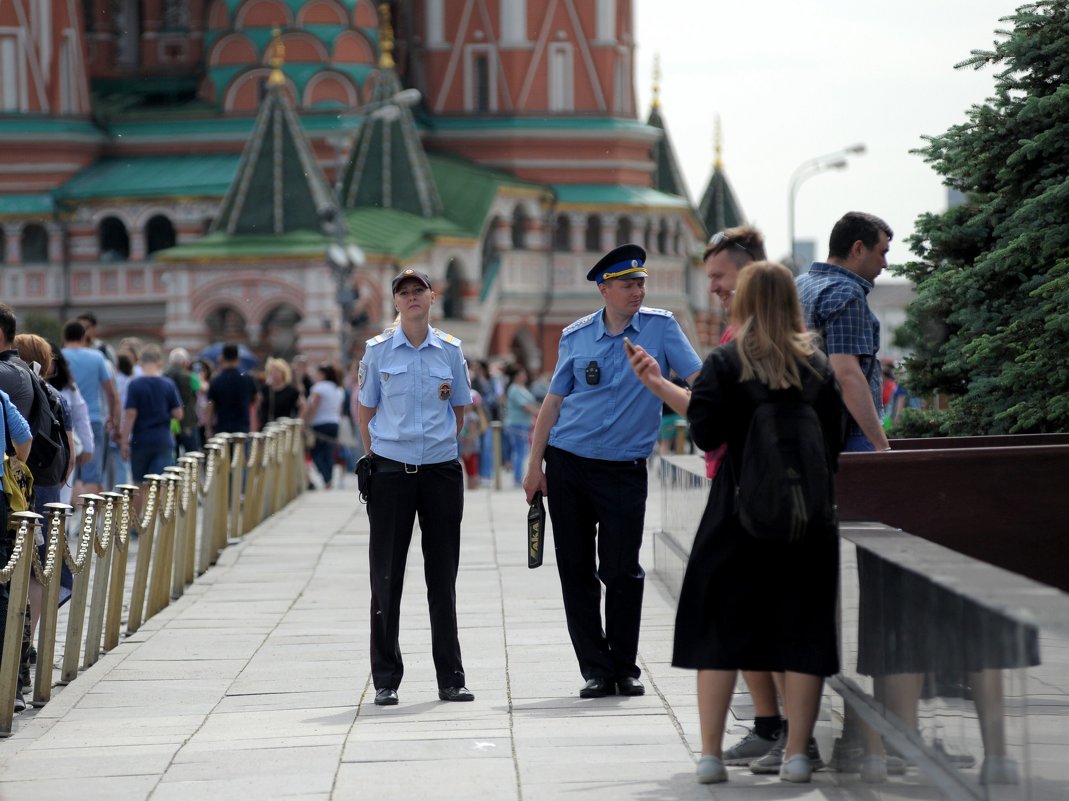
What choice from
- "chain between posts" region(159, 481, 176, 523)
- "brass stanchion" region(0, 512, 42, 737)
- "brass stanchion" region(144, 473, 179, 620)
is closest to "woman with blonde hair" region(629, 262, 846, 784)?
"brass stanchion" region(0, 512, 42, 737)

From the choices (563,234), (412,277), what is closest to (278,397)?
(412,277)

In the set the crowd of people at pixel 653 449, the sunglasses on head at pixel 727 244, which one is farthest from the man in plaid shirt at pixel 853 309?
the sunglasses on head at pixel 727 244

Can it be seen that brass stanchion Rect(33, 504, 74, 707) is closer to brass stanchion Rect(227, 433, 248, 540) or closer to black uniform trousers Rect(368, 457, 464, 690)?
black uniform trousers Rect(368, 457, 464, 690)

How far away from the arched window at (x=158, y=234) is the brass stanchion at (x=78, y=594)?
52.3m

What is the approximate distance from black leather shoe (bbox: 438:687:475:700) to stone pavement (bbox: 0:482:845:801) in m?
0.08

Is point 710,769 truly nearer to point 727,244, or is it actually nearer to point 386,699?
point 727,244

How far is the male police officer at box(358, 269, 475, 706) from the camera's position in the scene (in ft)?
28.9

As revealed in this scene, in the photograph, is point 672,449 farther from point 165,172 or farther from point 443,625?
point 165,172

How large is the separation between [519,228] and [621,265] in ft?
191

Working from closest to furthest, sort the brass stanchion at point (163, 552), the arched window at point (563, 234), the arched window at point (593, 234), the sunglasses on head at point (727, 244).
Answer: the sunglasses on head at point (727, 244) < the brass stanchion at point (163, 552) < the arched window at point (563, 234) < the arched window at point (593, 234)

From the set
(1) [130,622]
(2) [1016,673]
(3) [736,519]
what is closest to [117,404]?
(1) [130,622]

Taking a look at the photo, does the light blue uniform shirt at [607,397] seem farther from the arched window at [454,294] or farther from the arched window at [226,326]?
the arched window at [454,294]

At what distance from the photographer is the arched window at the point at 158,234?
61.9m

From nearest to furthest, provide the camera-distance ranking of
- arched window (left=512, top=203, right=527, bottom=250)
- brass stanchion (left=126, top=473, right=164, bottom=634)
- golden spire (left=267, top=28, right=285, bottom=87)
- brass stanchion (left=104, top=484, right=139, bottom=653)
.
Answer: brass stanchion (left=104, top=484, right=139, bottom=653) < brass stanchion (left=126, top=473, right=164, bottom=634) < golden spire (left=267, top=28, right=285, bottom=87) < arched window (left=512, top=203, right=527, bottom=250)
